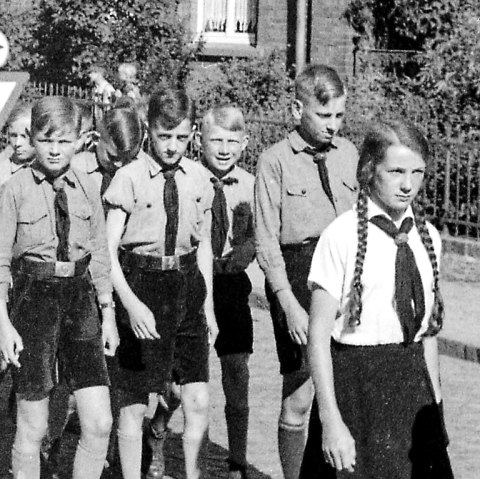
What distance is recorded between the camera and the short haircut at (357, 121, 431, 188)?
480cm

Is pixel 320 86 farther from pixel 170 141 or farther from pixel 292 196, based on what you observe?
pixel 170 141

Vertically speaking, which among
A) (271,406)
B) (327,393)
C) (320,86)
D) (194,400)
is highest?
(320,86)

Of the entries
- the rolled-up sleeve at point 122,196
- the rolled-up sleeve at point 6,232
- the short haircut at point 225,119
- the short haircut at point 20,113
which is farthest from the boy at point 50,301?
the short haircut at point 20,113

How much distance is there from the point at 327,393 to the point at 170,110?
218cm

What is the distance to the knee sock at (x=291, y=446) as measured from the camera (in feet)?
21.0

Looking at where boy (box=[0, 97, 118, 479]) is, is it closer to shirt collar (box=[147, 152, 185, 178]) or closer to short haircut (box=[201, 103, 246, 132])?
shirt collar (box=[147, 152, 185, 178])

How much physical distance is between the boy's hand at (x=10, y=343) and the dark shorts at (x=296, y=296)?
117 centimetres

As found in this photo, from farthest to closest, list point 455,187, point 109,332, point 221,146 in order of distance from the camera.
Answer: point 455,187 → point 221,146 → point 109,332

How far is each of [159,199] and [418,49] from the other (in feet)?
43.8

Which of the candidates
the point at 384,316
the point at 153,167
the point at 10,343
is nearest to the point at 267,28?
the point at 153,167

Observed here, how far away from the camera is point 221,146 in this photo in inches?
282

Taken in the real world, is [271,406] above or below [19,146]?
below

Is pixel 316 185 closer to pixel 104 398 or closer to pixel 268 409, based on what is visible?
pixel 104 398

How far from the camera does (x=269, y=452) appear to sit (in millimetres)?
7551
